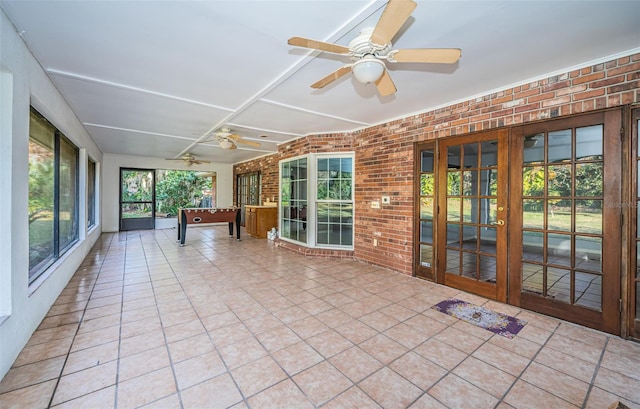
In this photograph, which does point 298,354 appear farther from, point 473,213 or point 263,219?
point 263,219

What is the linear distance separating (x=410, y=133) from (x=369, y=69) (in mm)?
2410

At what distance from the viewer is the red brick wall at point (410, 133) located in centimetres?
246

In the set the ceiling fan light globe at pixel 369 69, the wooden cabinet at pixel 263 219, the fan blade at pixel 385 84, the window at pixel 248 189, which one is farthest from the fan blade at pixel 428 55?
the window at pixel 248 189

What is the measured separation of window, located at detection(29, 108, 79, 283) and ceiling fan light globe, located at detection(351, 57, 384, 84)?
321cm

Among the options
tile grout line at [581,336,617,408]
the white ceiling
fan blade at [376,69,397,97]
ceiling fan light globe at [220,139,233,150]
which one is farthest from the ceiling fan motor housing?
ceiling fan light globe at [220,139,233,150]

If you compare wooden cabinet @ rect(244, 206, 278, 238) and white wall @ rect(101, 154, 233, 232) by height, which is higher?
white wall @ rect(101, 154, 233, 232)

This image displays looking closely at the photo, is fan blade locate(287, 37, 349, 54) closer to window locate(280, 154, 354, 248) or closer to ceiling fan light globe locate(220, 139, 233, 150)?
window locate(280, 154, 354, 248)

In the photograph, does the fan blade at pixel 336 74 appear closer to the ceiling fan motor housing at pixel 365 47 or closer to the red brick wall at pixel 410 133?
the ceiling fan motor housing at pixel 365 47

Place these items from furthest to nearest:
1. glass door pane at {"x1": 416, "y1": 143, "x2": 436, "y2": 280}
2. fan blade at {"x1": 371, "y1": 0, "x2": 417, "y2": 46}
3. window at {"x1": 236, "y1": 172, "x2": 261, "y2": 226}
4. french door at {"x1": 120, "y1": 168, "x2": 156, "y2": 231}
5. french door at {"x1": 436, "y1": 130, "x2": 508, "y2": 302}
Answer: window at {"x1": 236, "y1": 172, "x2": 261, "y2": 226}, french door at {"x1": 120, "y1": 168, "x2": 156, "y2": 231}, glass door pane at {"x1": 416, "y1": 143, "x2": 436, "y2": 280}, french door at {"x1": 436, "y1": 130, "x2": 508, "y2": 302}, fan blade at {"x1": 371, "y1": 0, "x2": 417, "y2": 46}

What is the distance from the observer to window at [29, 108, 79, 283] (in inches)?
105

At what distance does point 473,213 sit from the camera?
3473 mm

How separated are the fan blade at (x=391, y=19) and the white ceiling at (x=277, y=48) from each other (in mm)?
236

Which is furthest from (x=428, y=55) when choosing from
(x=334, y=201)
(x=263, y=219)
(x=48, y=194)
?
(x=263, y=219)

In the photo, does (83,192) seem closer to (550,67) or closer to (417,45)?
(417,45)
